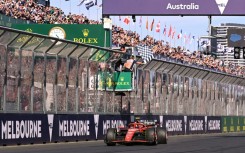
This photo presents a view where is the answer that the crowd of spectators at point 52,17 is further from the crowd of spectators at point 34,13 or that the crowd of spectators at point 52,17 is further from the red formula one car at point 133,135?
the red formula one car at point 133,135

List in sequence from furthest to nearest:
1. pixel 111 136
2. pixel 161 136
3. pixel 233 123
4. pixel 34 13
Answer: pixel 233 123
pixel 34 13
pixel 161 136
pixel 111 136

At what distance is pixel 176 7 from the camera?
40469mm

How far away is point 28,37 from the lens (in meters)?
23.1

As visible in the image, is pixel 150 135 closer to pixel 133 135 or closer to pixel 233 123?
pixel 133 135

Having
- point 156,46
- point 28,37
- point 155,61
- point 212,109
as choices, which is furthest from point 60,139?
point 156,46

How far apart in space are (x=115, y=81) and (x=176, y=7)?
11.1 metres

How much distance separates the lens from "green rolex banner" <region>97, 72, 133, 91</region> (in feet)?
95.7

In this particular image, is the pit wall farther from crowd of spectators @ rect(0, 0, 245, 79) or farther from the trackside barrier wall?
the trackside barrier wall

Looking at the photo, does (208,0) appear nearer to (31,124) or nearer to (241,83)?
(241,83)

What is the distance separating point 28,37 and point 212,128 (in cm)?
2259

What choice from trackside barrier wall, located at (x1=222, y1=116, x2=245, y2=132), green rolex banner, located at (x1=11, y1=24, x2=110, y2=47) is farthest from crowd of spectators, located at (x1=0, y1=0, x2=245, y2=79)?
trackside barrier wall, located at (x1=222, y1=116, x2=245, y2=132)

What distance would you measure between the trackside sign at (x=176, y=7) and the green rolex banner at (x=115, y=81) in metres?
10.2

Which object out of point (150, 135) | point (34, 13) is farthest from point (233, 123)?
point (150, 135)

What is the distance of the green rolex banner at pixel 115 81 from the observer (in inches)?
1149
